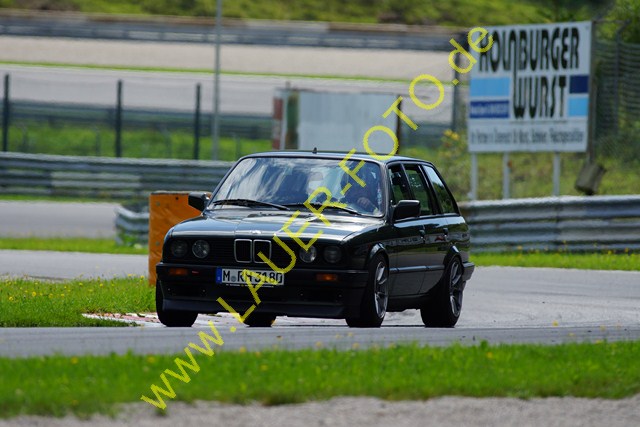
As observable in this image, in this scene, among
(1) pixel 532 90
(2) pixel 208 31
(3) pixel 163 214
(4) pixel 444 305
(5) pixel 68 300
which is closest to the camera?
(4) pixel 444 305

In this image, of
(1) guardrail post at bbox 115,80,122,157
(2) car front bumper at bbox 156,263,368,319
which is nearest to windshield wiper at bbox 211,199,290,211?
(2) car front bumper at bbox 156,263,368,319

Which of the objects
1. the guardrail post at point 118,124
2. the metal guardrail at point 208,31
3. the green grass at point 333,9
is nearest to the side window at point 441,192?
the guardrail post at point 118,124

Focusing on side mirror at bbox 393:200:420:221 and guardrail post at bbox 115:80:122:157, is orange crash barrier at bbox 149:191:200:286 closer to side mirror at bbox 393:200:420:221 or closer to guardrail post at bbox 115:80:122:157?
side mirror at bbox 393:200:420:221

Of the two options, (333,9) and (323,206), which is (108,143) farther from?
(333,9)

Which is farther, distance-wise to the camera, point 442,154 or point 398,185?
point 442,154

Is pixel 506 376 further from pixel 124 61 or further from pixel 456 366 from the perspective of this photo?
pixel 124 61

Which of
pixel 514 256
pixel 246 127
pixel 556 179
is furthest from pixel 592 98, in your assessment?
pixel 246 127

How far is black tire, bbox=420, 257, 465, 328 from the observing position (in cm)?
1320

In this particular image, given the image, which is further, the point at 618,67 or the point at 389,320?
the point at 618,67

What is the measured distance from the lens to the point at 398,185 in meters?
13.0

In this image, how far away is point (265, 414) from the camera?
7137 mm

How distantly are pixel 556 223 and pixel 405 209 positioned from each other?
10.2 m

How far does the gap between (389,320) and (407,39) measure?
4329 cm

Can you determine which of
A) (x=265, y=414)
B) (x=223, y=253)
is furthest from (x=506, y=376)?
(x=223, y=253)
